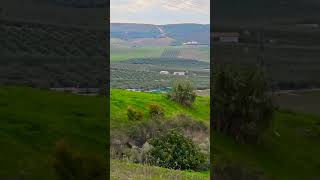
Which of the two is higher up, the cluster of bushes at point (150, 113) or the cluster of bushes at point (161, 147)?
the cluster of bushes at point (150, 113)
